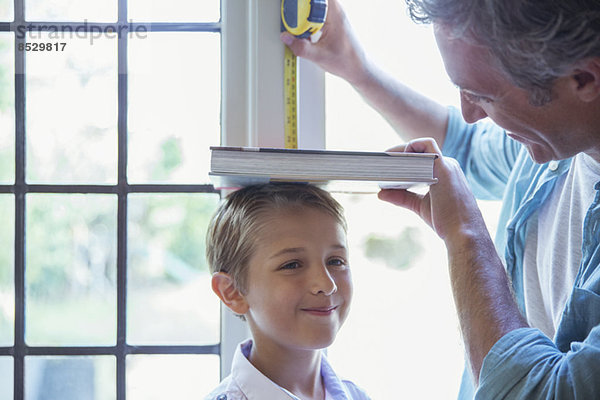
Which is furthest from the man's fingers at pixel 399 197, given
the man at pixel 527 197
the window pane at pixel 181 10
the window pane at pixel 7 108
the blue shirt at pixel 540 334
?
the window pane at pixel 7 108

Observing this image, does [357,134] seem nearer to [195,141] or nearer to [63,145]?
[195,141]

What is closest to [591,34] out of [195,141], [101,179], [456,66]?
[456,66]

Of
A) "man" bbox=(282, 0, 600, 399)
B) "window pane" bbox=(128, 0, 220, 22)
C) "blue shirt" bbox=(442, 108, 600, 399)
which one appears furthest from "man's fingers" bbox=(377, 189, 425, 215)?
"window pane" bbox=(128, 0, 220, 22)

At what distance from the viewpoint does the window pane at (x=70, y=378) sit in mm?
1416

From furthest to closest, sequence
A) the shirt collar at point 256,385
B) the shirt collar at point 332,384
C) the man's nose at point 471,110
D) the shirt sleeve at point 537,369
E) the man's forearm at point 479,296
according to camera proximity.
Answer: the shirt collar at point 332,384
the shirt collar at point 256,385
the man's nose at point 471,110
the man's forearm at point 479,296
the shirt sleeve at point 537,369

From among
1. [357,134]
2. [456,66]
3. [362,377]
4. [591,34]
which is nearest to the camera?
[591,34]

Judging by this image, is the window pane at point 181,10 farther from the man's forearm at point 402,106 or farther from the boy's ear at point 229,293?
the boy's ear at point 229,293

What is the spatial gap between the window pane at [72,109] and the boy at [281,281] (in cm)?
37

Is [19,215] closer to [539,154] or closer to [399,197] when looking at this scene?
[399,197]

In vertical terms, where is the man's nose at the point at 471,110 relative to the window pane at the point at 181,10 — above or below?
below

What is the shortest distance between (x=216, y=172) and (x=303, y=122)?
44cm

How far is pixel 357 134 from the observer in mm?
1585

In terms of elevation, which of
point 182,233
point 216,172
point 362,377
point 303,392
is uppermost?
point 216,172

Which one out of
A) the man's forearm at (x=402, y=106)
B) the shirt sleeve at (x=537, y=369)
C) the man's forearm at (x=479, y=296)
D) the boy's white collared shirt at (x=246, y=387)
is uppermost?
the man's forearm at (x=402, y=106)
